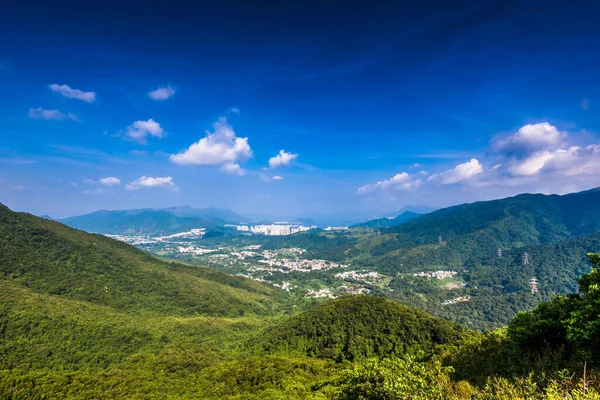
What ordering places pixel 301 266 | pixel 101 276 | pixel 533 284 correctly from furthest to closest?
pixel 301 266, pixel 533 284, pixel 101 276

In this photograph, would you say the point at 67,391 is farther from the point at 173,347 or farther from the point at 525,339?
the point at 525,339

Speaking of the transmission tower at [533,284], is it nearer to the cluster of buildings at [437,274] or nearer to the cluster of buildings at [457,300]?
the cluster of buildings at [457,300]

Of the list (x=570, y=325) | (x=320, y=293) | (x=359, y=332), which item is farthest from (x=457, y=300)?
(x=570, y=325)

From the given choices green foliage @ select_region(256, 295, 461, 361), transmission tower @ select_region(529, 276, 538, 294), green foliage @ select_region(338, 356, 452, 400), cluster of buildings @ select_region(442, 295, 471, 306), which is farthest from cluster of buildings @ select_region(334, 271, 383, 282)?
green foliage @ select_region(338, 356, 452, 400)

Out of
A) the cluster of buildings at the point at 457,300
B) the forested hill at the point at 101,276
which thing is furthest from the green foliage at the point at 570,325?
the cluster of buildings at the point at 457,300

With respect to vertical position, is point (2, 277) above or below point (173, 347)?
above

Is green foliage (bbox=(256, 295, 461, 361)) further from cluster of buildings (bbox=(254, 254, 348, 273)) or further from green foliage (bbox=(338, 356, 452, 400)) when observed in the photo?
cluster of buildings (bbox=(254, 254, 348, 273))

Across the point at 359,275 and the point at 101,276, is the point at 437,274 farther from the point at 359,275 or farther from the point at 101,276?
the point at 101,276

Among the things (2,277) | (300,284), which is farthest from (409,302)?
(2,277)
